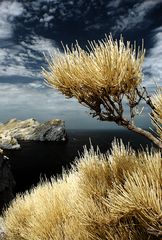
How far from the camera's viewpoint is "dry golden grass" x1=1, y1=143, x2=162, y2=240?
6277 millimetres

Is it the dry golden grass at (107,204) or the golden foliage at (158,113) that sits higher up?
the golden foliage at (158,113)

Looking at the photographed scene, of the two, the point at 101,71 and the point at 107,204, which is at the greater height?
the point at 101,71

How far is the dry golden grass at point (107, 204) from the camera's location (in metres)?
6.28

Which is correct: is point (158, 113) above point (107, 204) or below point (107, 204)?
above

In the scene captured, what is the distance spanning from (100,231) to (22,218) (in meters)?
5.48

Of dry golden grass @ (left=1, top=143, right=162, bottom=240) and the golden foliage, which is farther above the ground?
the golden foliage

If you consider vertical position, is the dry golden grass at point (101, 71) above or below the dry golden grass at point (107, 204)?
above

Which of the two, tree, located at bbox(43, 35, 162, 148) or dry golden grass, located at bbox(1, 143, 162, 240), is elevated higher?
tree, located at bbox(43, 35, 162, 148)

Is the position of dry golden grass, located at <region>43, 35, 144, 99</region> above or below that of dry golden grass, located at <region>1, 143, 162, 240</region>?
above

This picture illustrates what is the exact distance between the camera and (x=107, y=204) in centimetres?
667

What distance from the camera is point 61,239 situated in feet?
30.5

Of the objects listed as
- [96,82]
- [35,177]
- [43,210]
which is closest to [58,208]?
[43,210]

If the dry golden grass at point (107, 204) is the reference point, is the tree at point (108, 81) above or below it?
above

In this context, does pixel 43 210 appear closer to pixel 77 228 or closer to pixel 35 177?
pixel 77 228
